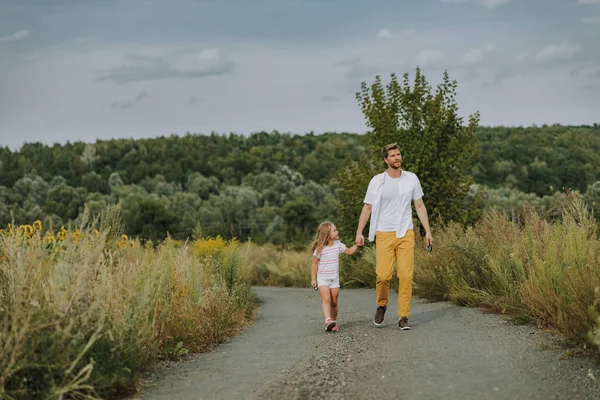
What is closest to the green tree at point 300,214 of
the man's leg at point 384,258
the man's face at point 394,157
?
the man's leg at point 384,258

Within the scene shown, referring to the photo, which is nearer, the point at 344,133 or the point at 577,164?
the point at 577,164

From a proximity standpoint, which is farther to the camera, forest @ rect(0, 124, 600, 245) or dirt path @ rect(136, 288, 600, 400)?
forest @ rect(0, 124, 600, 245)

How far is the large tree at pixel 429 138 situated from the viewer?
25266 mm

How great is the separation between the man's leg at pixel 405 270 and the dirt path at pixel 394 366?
14.0 inches

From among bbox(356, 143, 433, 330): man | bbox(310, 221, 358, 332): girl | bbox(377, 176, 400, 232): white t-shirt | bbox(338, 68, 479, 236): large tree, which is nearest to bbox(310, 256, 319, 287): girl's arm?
bbox(310, 221, 358, 332): girl

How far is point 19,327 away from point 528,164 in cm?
8053

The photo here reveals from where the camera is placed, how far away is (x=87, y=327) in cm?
672

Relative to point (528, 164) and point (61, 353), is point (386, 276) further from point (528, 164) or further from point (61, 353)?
point (528, 164)

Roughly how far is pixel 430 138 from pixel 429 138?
0.03m

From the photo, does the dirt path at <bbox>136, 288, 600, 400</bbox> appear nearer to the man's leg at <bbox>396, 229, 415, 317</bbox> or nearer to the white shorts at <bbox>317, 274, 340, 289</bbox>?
the man's leg at <bbox>396, 229, 415, 317</bbox>

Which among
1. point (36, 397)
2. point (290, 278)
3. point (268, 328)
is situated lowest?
point (290, 278)

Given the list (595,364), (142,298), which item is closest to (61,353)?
(142,298)

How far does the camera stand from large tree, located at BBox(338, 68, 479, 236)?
2527cm

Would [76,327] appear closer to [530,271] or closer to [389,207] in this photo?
[389,207]
